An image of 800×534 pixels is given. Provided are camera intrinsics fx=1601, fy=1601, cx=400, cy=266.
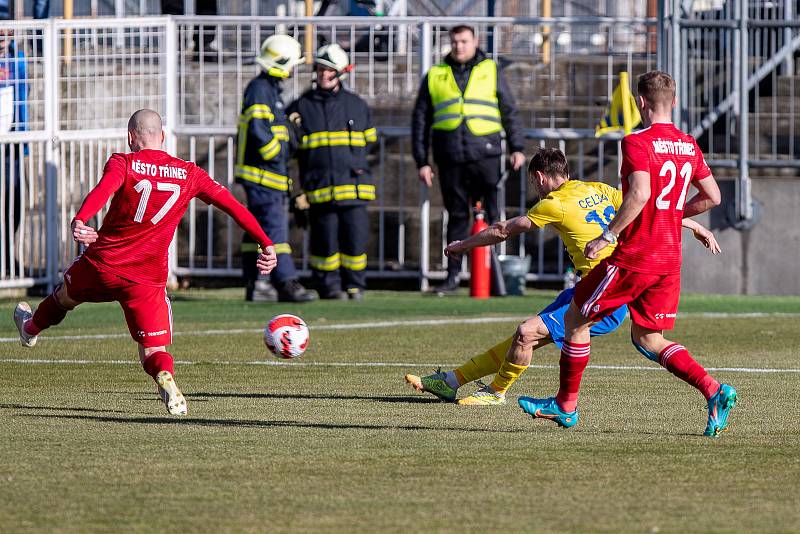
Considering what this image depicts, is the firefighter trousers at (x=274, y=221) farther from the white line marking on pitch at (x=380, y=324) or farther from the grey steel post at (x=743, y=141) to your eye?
the grey steel post at (x=743, y=141)

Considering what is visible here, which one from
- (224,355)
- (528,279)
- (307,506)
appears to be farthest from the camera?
(528,279)

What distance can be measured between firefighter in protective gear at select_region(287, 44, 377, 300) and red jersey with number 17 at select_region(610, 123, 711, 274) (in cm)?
893

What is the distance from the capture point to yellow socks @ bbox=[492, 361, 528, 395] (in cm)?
857

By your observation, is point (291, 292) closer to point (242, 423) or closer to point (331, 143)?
point (331, 143)

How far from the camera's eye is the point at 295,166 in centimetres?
1842

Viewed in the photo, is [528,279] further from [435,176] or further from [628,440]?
[628,440]

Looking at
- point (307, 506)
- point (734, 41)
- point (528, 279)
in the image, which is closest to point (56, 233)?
point (528, 279)

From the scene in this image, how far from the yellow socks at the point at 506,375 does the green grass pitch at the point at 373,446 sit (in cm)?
18

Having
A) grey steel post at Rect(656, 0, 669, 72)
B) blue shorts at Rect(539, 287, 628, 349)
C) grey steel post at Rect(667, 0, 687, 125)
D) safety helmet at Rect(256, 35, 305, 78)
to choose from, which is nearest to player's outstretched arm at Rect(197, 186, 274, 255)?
blue shorts at Rect(539, 287, 628, 349)

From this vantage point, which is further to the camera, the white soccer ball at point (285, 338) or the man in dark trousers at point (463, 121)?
the man in dark trousers at point (463, 121)

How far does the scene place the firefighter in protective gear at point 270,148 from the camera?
15781mm

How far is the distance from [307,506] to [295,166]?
12959 millimetres

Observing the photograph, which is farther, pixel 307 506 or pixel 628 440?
pixel 628 440

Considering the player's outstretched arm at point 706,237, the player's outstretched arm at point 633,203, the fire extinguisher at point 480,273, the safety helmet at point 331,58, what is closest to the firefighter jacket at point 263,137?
the safety helmet at point 331,58
